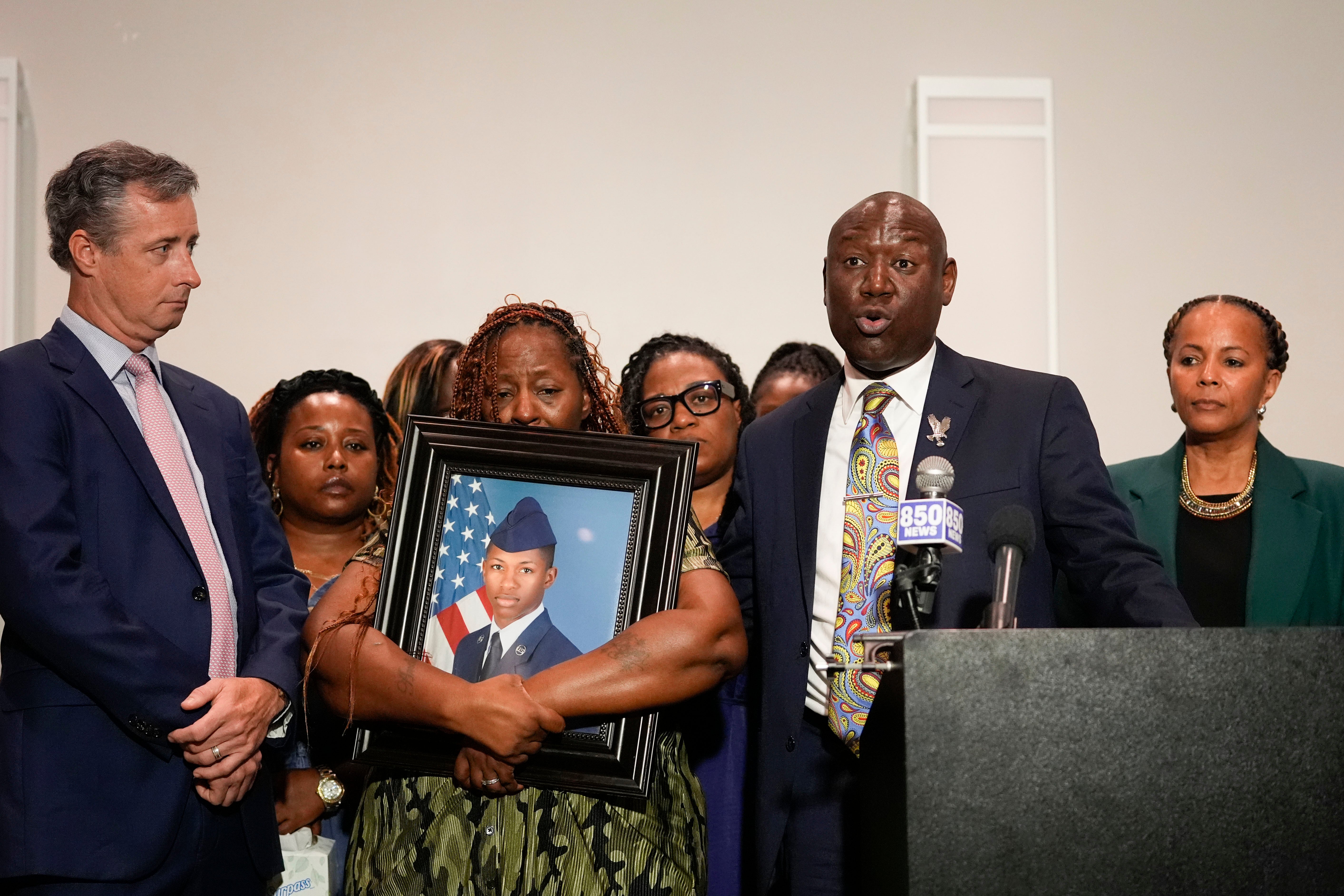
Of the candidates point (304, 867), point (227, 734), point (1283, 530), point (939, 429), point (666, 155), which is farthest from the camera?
point (666, 155)

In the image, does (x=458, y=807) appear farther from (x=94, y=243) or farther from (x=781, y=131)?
(x=781, y=131)

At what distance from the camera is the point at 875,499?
2807 millimetres

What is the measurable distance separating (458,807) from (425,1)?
164 inches

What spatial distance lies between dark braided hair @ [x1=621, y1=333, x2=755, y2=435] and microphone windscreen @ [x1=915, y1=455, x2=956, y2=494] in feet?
7.19

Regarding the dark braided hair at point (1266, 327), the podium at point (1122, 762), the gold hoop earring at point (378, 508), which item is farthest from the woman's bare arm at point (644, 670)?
the dark braided hair at point (1266, 327)

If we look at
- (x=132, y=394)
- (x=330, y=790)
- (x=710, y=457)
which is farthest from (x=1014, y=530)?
(x=330, y=790)

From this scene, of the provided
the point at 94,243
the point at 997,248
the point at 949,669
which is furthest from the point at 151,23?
the point at 949,669

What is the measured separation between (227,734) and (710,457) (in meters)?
1.78

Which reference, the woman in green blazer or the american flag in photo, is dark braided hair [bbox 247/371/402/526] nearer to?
the american flag in photo

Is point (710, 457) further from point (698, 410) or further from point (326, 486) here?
point (326, 486)

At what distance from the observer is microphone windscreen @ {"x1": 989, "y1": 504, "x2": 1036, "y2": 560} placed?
1876mm

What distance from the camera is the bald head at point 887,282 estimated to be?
9.36 ft

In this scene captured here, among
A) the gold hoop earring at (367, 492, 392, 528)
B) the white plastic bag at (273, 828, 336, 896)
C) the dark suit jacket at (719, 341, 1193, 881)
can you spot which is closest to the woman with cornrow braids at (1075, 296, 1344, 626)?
the dark suit jacket at (719, 341, 1193, 881)

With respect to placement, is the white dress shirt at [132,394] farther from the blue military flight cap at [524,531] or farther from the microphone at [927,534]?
the microphone at [927,534]
